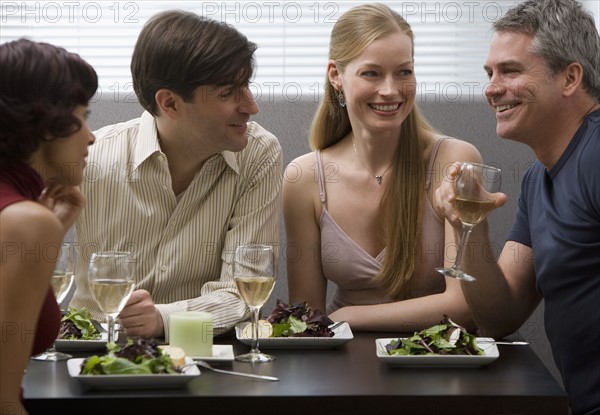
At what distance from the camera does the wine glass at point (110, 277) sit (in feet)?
5.09

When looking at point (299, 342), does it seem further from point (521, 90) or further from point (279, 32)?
point (279, 32)

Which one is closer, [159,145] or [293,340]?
[293,340]

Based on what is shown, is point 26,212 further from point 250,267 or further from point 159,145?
point 159,145

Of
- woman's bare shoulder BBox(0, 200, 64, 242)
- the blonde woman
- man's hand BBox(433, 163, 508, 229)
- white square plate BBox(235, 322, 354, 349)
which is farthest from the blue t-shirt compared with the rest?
woman's bare shoulder BBox(0, 200, 64, 242)

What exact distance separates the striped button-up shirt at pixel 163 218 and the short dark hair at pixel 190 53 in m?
0.16

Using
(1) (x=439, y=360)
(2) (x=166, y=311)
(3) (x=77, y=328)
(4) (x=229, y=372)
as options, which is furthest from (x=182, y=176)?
(1) (x=439, y=360)

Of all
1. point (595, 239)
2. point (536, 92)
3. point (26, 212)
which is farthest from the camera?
point (536, 92)

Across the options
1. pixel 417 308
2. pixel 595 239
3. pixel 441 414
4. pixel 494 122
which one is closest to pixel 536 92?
pixel 595 239

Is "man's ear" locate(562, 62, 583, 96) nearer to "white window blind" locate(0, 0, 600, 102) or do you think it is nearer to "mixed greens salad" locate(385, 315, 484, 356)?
"mixed greens salad" locate(385, 315, 484, 356)

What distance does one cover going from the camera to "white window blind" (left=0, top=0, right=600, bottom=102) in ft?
10.8

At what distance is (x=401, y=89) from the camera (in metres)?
2.44

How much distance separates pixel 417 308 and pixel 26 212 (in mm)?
1115

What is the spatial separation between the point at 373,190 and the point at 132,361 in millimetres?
1241

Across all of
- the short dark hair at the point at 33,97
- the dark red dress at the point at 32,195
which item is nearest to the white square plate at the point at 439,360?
the dark red dress at the point at 32,195
